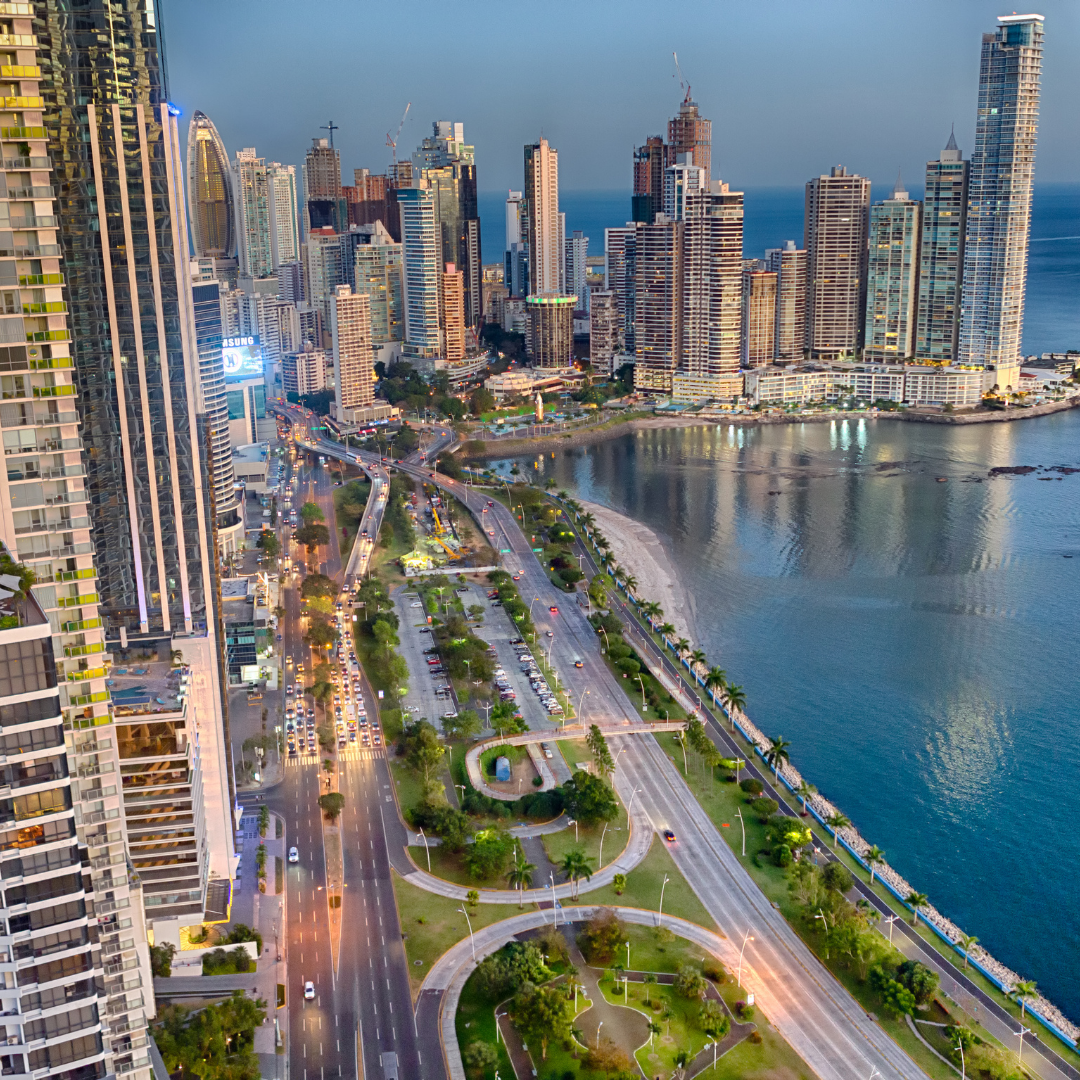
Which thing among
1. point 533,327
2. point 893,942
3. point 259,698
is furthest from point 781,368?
point 893,942

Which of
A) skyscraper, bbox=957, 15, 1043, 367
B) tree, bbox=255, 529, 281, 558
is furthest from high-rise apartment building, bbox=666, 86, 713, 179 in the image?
tree, bbox=255, 529, 281, 558

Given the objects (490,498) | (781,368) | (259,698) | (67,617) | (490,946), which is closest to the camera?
(67,617)

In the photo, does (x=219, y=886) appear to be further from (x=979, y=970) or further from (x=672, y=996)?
(x=979, y=970)

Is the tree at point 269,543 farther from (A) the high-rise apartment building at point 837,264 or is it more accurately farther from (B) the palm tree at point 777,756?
(A) the high-rise apartment building at point 837,264

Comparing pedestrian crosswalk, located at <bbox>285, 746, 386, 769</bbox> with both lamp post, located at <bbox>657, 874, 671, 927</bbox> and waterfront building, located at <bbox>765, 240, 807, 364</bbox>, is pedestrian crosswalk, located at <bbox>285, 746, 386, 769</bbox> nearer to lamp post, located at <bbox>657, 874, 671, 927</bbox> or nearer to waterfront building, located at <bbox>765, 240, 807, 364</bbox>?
lamp post, located at <bbox>657, 874, 671, 927</bbox>

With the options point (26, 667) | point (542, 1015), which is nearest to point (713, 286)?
point (542, 1015)

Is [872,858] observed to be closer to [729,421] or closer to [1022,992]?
[1022,992]
